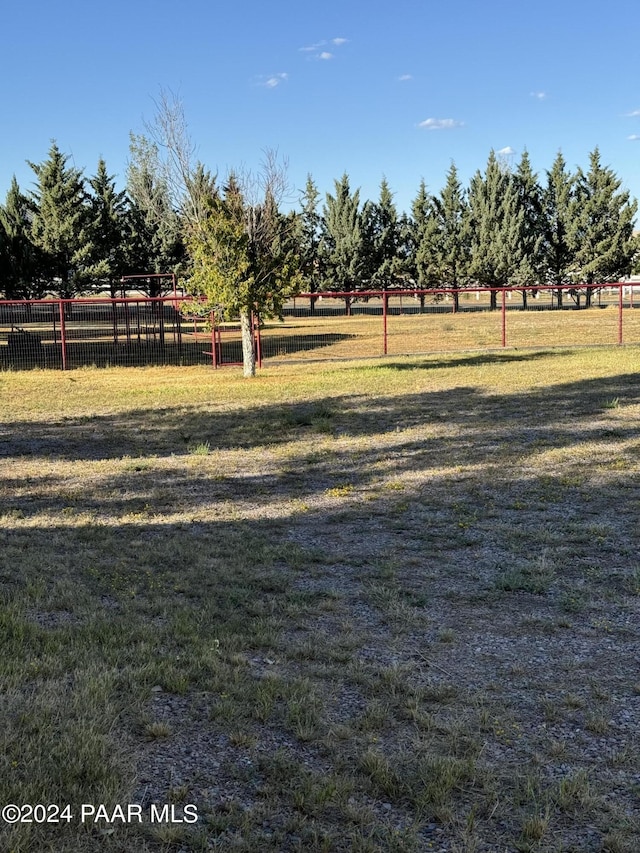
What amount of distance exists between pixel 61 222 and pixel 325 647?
38241 mm

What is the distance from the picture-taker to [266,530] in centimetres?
606

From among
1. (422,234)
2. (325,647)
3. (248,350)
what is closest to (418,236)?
(422,234)

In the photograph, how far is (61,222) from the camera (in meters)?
38.1

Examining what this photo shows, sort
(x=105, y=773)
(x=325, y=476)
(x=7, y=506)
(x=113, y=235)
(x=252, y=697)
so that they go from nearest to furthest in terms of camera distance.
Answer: (x=105, y=773) < (x=252, y=697) < (x=7, y=506) < (x=325, y=476) < (x=113, y=235)

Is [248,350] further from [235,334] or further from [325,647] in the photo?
[235,334]

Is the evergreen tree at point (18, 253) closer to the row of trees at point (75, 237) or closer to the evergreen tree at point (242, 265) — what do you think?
the row of trees at point (75, 237)

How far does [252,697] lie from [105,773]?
77 centimetres

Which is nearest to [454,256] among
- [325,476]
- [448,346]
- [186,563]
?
[448,346]

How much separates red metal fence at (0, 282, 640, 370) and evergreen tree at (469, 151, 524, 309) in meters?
11.9

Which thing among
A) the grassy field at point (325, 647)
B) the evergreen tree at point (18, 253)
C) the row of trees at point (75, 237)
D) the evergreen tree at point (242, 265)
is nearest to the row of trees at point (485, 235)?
the row of trees at point (75, 237)

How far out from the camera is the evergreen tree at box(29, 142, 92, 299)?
A: 38.0 m

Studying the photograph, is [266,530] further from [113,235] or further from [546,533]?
[113,235]

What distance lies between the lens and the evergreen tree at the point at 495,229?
155 ft

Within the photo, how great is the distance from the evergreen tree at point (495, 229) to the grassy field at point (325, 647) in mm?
40256
